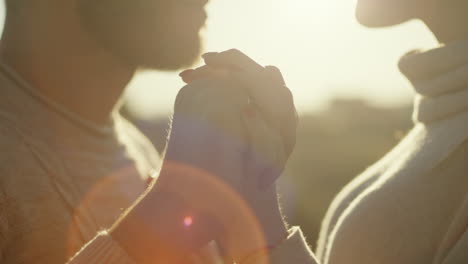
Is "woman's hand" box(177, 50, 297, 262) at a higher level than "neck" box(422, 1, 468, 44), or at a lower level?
lower

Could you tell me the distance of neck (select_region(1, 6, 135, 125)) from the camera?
343 centimetres

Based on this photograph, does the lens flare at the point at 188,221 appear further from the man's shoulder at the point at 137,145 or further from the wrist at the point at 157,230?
the man's shoulder at the point at 137,145

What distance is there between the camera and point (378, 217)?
2.80 m

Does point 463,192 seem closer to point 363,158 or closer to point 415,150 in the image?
point 415,150

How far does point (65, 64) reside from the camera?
3.57 meters

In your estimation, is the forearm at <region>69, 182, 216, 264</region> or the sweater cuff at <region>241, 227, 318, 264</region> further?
the sweater cuff at <region>241, 227, 318, 264</region>

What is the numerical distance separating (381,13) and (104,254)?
1.91 meters

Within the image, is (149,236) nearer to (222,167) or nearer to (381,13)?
(222,167)

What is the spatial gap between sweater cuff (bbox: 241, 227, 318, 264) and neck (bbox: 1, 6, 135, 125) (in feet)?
5.90

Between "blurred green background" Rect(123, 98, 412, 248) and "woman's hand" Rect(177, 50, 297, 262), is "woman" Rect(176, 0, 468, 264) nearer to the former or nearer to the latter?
"woman's hand" Rect(177, 50, 297, 262)

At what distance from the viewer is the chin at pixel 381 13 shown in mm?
3088

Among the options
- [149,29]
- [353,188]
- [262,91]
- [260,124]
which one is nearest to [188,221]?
[260,124]

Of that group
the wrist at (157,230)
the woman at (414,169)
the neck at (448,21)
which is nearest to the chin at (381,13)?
the woman at (414,169)

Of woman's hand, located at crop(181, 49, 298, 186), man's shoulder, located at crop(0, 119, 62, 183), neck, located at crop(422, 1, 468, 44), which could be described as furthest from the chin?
man's shoulder, located at crop(0, 119, 62, 183)
